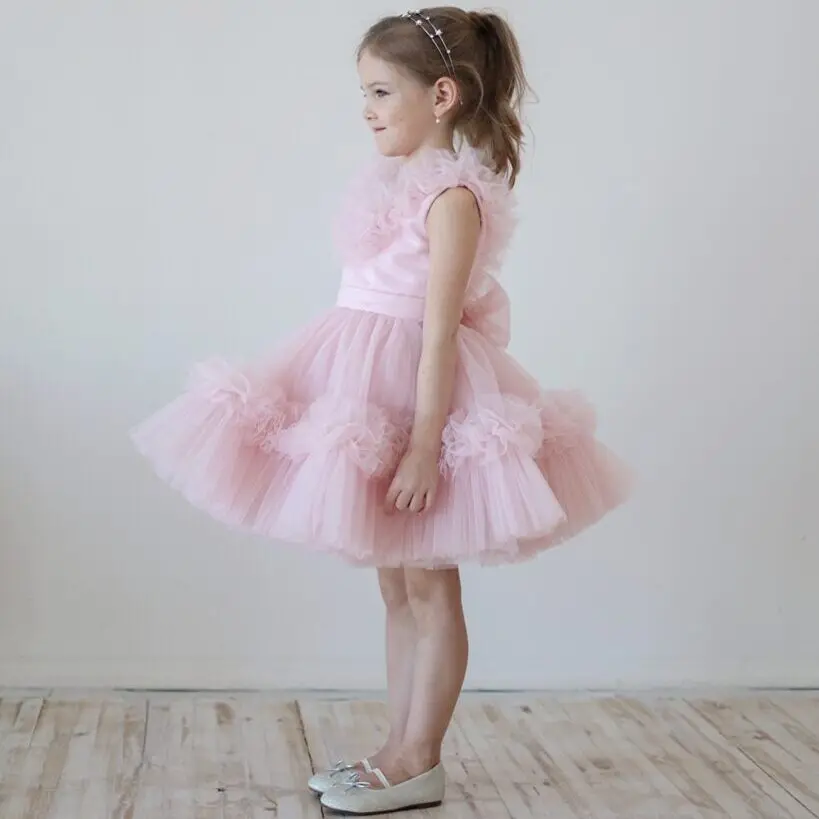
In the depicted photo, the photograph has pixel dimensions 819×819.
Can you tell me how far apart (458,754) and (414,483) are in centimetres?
59

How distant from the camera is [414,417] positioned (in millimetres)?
1506

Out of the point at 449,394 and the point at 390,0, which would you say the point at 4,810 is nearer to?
the point at 449,394

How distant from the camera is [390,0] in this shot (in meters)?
2.08

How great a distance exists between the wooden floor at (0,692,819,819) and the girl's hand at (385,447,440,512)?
0.42m

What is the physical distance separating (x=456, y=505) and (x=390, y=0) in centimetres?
101

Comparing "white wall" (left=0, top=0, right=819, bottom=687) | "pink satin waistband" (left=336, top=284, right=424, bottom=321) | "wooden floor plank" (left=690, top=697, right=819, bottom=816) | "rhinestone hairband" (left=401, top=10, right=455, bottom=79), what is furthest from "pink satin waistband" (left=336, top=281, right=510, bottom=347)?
"wooden floor plank" (left=690, top=697, right=819, bottom=816)

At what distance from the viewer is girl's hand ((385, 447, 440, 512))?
1.43 meters

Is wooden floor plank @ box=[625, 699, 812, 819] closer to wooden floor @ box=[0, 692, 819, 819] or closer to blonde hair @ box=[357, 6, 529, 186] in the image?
wooden floor @ box=[0, 692, 819, 819]

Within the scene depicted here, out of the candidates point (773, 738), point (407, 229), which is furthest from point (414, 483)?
point (773, 738)

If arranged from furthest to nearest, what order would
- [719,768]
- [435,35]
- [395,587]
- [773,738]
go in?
[773,738] → [719,768] → [395,587] → [435,35]

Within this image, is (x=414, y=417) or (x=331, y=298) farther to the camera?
(x=331, y=298)

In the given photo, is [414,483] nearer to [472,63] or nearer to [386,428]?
[386,428]

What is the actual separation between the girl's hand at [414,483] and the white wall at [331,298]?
709 millimetres

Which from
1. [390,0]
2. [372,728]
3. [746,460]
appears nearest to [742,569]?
[746,460]
